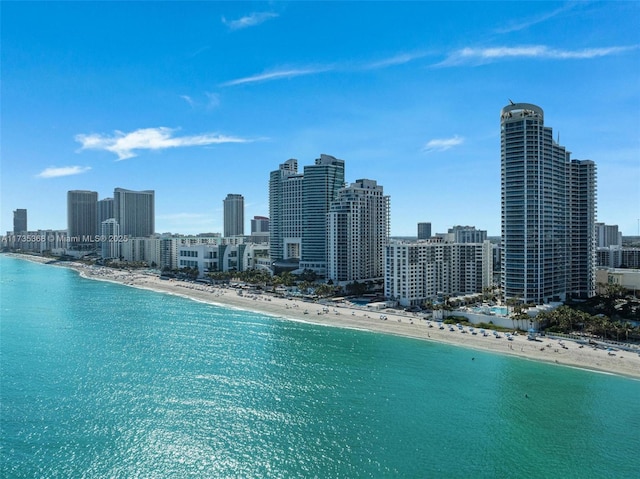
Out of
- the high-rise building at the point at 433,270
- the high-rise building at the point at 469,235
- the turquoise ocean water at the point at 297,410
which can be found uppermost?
the high-rise building at the point at 469,235

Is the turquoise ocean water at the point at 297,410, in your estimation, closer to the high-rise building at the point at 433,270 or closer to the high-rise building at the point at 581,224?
the high-rise building at the point at 433,270

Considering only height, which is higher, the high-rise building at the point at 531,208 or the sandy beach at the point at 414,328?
the high-rise building at the point at 531,208

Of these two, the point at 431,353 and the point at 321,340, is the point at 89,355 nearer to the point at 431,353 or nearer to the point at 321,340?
the point at 321,340

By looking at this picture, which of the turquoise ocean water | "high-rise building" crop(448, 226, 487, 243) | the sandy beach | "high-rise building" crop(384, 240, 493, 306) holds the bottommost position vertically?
the turquoise ocean water

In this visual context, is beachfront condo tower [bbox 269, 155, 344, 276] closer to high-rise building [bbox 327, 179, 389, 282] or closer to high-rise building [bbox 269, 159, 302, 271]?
high-rise building [bbox 269, 159, 302, 271]

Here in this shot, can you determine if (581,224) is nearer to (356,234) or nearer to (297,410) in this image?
(356,234)

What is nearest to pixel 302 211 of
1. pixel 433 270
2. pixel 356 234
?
pixel 356 234

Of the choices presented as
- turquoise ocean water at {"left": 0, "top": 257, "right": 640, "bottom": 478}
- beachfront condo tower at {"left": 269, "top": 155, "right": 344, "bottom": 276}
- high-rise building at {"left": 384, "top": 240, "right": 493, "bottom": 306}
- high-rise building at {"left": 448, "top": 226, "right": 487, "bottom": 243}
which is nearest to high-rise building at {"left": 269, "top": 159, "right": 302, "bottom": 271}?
beachfront condo tower at {"left": 269, "top": 155, "right": 344, "bottom": 276}

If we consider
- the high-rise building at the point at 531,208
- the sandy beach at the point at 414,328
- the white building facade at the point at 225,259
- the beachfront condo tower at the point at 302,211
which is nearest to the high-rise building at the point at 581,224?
the high-rise building at the point at 531,208
